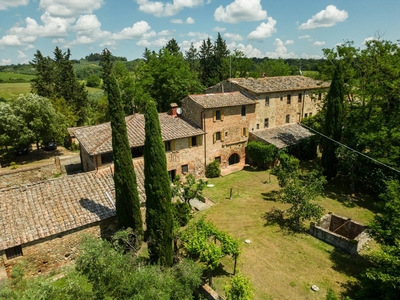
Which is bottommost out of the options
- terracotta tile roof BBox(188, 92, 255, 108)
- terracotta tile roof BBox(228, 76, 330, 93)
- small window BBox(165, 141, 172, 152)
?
small window BBox(165, 141, 172, 152)

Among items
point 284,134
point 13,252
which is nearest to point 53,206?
point 13,252

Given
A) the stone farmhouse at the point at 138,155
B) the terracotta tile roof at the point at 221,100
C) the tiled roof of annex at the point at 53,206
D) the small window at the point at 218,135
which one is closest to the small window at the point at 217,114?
the stone farmhouse at the point at 138,155

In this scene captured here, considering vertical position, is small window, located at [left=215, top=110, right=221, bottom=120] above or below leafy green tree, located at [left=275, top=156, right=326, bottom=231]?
above

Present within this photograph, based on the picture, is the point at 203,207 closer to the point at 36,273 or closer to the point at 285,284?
the point at 285,284

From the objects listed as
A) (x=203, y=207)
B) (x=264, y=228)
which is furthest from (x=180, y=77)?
(x=264, y=228)

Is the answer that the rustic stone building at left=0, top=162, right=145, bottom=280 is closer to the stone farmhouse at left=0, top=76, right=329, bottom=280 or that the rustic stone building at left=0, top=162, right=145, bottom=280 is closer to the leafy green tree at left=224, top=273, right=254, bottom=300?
the stone farmhouse at left=0, top=76, right=329, bottom=280

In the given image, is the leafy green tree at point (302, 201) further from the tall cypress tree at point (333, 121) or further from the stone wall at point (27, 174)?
the stone wall at point (27, 174)

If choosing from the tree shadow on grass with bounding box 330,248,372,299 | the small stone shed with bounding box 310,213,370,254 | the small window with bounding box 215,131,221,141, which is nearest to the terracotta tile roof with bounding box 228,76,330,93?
the small window with bounding box 215,131,221,141

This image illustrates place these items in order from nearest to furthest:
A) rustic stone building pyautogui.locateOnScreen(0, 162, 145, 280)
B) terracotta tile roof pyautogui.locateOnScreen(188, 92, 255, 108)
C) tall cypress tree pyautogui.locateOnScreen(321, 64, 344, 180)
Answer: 1. rustic stone building pyautogui.locateOnScreen(0, 162, 145, 280)
2. tall cypress tree pyautogui.locateOnScreen(321, 64, 344, 180)
3. terracotta tile roof pyautogui.locateOnScreen(188, 92, 255, 108)
